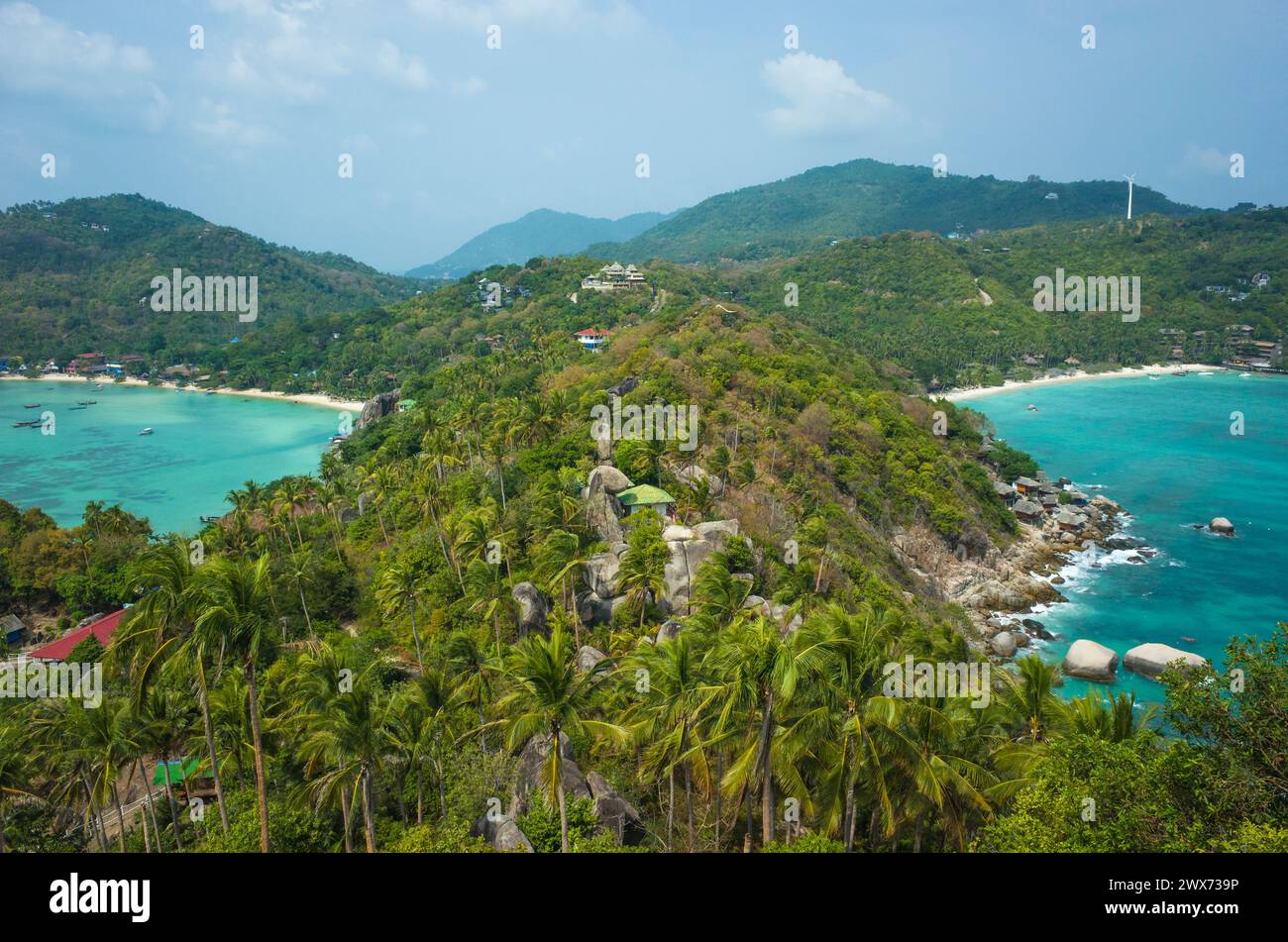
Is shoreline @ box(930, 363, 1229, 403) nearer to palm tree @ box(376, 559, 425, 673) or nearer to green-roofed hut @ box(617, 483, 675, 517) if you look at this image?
green-roofed hut @ box(617, 483, 675, 517)

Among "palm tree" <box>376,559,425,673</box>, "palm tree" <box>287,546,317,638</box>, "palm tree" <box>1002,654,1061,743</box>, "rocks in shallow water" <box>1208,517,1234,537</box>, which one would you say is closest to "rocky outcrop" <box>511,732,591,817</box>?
"palm tree" <box>376,559,425,673</box>

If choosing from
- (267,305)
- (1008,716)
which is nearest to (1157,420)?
(1008,716)

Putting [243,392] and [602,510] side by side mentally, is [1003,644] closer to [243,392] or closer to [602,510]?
[602,510]

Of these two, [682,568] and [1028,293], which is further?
[1028,293]

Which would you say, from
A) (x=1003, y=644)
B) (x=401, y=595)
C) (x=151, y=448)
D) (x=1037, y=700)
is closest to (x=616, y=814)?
(x=1037, y=700)

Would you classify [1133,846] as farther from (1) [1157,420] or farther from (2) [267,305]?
(2) [267,305]
